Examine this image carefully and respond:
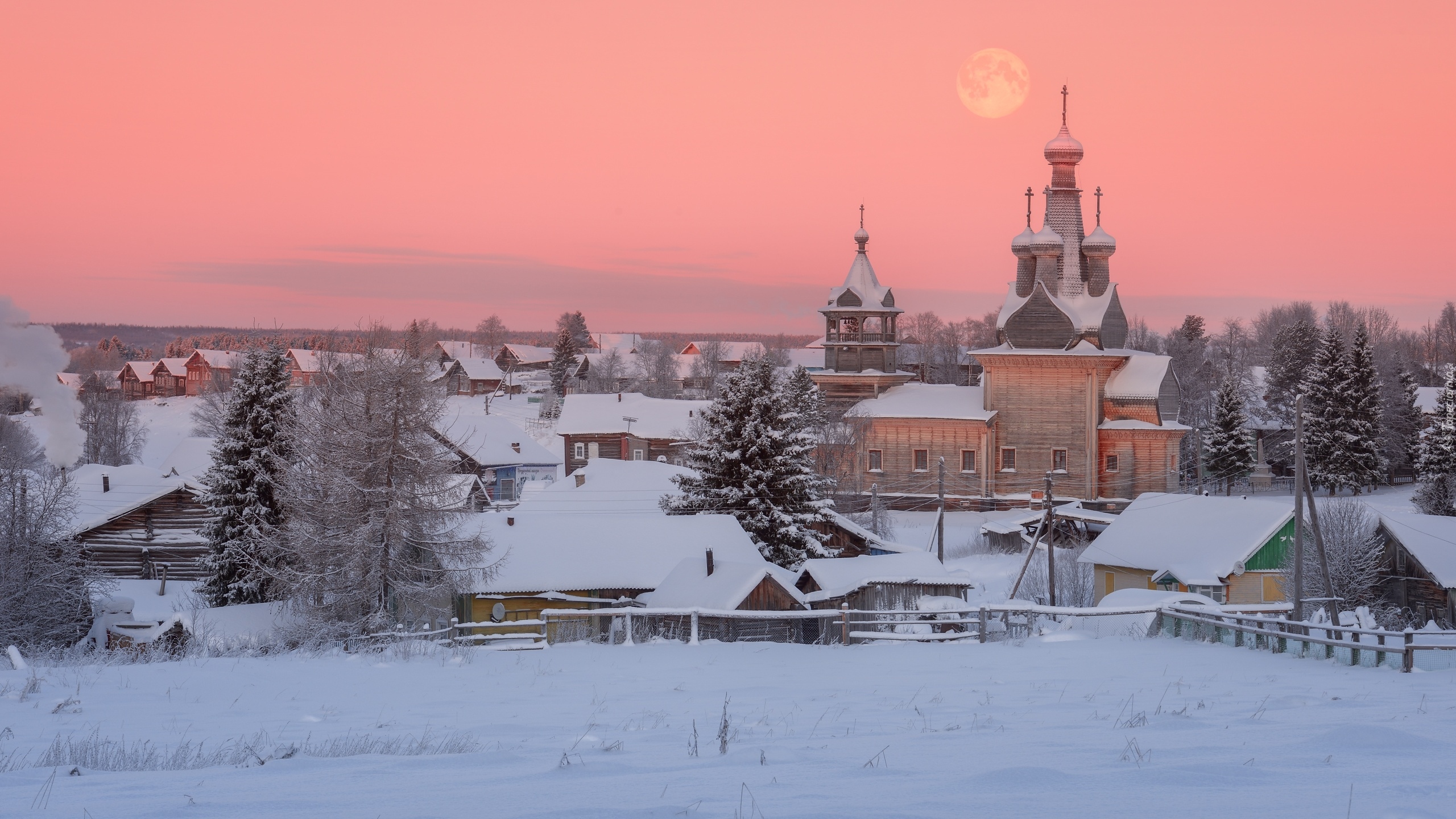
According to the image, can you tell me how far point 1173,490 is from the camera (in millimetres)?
57688

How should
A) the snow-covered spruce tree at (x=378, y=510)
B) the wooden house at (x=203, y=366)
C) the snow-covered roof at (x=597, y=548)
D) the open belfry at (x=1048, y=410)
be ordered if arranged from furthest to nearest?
the wooden house at (x=203, y=366)
the open belfry at (x=1048, y=410)
the snow-covered roof at (x=597, y=548)
the snow-covered spruce tree at (x=378, y=510)

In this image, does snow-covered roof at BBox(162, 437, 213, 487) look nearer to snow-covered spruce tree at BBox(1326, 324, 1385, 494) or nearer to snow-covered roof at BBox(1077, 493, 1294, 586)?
snow-covered roof at BBox(1077, 493, 1294, 586)

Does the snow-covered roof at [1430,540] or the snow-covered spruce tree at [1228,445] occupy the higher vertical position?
the snow-covered spruce tree at [1228,445]

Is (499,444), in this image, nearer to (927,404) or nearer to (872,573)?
(927,404)

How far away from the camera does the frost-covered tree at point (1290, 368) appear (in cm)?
8119

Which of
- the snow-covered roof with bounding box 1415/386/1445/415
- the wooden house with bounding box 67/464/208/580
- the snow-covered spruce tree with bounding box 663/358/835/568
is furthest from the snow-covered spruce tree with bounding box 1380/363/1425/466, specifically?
the wooden house with bounding box 67/464/208/580

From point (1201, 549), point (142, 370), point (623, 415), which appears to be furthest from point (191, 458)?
point (142, 370)

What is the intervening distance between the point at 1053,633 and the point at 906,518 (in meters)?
36.3

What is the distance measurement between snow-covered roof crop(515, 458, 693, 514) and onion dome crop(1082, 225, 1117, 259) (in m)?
25.5

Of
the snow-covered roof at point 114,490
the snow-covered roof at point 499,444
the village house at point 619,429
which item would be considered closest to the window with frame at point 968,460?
the village house at point 619,429

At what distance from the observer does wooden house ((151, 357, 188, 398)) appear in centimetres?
Answer: 13688

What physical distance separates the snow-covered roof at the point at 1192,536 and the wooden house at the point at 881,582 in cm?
964

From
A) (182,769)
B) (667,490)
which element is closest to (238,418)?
(667,490)

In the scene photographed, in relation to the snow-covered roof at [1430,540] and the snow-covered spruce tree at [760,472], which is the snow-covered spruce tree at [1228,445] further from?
the snow-covered spruce tree at [760,472]
